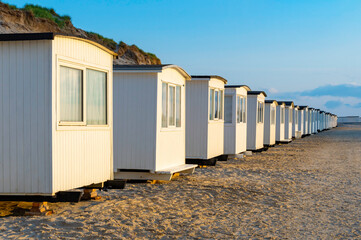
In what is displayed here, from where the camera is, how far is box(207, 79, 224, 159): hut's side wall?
1545 centimetres

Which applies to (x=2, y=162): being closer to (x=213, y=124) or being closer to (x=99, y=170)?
(x=99, y=170)

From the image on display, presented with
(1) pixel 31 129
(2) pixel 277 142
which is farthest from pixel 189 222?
(2) pixel 277 142

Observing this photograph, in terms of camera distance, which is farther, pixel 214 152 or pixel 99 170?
pixel 214 152

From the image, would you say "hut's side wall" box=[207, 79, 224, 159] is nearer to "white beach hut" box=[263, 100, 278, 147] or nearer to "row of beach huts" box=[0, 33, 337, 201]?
"row of beach huts" box=[0, 33, 337, 201]

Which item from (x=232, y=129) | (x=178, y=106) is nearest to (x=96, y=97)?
(x=178, y=106)

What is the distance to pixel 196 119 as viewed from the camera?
15.3 meters

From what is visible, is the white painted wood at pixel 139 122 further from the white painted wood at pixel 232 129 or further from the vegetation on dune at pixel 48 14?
the vegetation on dune at pixel 48 14

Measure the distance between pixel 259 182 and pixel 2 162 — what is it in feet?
22.4

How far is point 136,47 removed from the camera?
61812 mm

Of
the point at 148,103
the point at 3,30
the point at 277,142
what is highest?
the point at 3,30

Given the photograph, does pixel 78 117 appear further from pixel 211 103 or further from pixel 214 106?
pixel 214 106

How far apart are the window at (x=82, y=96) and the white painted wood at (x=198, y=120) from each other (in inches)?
243

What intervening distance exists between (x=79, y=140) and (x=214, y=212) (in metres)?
2.67

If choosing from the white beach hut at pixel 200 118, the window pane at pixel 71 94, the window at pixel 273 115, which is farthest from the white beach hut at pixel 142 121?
the window at pixel 273 115
